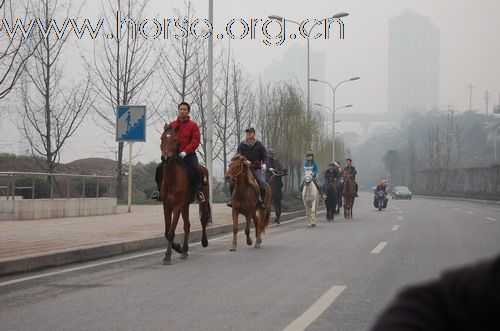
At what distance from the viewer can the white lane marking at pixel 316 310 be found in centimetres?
581

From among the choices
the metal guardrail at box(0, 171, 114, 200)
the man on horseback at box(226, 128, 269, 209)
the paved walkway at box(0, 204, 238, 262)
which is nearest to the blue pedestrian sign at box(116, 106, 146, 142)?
the metal guardrail at box(0, 171, 114, 200)

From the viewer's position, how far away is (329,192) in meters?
24.3

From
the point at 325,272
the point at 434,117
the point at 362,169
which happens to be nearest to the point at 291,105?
the point at 325,272

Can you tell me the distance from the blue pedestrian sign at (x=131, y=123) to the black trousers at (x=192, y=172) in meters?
9.83

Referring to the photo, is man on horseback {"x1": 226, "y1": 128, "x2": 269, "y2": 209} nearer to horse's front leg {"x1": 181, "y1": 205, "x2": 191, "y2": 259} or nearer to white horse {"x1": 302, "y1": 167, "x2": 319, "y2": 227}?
horse's front leg {"x1": 181, "y1": 205, "x2": 191, "y2": 259}

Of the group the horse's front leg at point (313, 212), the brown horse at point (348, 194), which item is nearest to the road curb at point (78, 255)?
the horse's front leg at point (313, 212)

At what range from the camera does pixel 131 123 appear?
21.5m

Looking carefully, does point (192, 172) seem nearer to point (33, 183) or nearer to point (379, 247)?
point (379, 247)

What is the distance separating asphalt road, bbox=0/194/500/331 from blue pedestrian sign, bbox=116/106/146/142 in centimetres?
837

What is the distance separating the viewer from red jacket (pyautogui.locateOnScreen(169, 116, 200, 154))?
37.9 feet

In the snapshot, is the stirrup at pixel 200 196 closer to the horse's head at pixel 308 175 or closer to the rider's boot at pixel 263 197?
the rider's boot at pixel 263 197

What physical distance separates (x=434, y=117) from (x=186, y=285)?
12961 centimetres

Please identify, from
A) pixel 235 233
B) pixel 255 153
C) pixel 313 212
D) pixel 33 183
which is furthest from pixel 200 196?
pixel 33 183

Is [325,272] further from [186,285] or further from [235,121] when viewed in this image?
[235,121]
